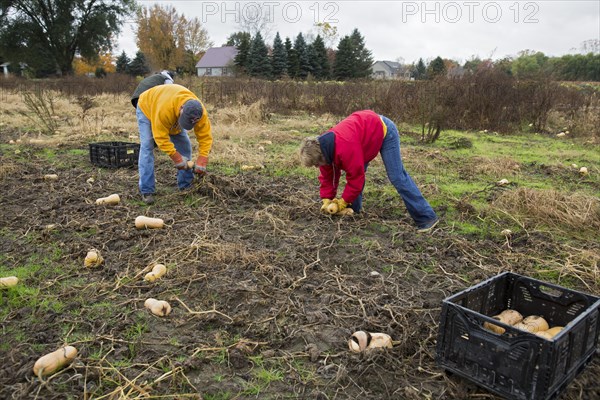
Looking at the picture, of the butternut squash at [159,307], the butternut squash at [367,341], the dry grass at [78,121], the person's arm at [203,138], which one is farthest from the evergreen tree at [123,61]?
the butternut squash at [367,341]

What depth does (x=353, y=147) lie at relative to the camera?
4363 millimetres

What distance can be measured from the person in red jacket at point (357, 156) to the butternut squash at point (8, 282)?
2698 millimetres

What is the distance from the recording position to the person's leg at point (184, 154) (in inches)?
236

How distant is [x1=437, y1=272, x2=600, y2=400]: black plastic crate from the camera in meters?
2.11

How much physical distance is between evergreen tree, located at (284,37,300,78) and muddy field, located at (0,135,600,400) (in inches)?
1494

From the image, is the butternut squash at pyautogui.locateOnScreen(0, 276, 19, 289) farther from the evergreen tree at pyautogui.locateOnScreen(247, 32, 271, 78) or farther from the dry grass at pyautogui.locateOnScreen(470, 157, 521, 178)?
the evergreen tree at pyautogui.locateOnScreen(247, 32, 271, 78)

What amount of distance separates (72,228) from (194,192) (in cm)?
162

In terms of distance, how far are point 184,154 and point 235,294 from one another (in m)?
3.40

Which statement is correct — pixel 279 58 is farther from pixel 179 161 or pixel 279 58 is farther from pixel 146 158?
pixel 179 161

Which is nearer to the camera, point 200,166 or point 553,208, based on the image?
point 553,208

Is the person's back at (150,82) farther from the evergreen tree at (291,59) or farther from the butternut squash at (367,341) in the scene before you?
the evergreen tree at (291,59)

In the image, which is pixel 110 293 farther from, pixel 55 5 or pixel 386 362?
pixel 55 5

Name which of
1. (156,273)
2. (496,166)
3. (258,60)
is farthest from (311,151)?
(258,60)

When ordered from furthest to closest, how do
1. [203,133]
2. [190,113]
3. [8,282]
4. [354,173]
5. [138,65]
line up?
1. [138,65]
2. [203,133]
3. [190,113]
4. [354,173]
5. [8,282]
